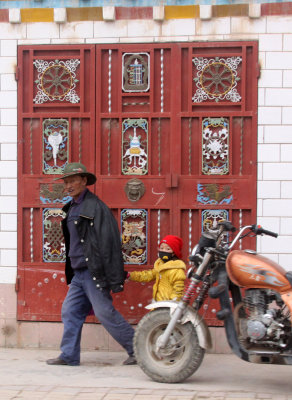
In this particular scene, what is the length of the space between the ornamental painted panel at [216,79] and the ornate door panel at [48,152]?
1.04 metres

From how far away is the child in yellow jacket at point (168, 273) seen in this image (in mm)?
6410

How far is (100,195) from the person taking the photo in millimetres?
7004

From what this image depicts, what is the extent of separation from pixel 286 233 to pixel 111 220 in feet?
5.59

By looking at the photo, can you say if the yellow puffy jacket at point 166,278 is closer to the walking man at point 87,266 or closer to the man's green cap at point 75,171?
the walking man at point 87,266

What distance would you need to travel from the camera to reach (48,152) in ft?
23.3

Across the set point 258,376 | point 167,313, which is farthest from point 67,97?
point 258,376

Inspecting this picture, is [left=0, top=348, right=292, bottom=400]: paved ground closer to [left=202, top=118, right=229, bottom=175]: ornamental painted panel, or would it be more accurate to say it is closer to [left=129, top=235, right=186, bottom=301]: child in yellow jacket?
[left=129, top=235, right=186, bottom=301]: child in yellow jacket

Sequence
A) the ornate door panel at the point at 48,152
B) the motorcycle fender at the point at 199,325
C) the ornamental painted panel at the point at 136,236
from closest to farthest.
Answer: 1. the motorcycle fender at the point at 199,325
2. the ornamental painted panel at the point at 136,236
3. the ornate door panel at the point at 48,152

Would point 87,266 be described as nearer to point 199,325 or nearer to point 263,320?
point 199,325

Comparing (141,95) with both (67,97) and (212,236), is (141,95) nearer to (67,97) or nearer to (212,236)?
(67,97)

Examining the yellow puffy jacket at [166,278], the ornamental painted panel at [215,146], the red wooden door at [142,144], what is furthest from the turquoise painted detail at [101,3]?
the yellow puffy jacket at [166,278]

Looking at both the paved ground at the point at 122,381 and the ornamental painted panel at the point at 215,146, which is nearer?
the paved ground at the point at 122,381

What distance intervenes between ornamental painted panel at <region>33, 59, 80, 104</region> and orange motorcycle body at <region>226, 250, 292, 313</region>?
2.55 m

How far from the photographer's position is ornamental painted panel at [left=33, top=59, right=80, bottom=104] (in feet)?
23.2
